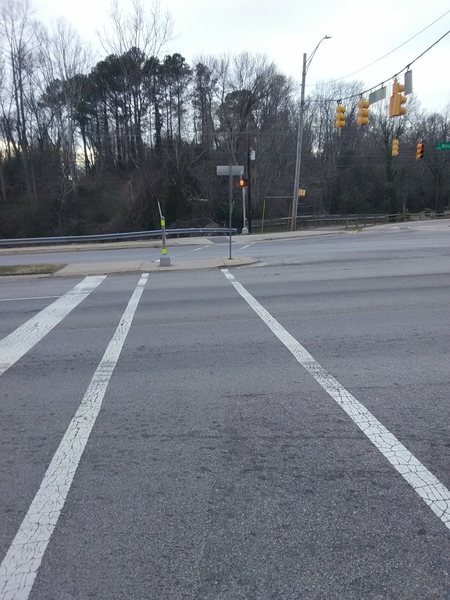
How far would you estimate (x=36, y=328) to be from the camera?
8.06 meters

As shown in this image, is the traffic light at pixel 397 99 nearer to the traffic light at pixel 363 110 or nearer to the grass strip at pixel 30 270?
the traffic light at pixel 363 110

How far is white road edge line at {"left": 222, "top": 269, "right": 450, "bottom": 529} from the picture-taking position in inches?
121

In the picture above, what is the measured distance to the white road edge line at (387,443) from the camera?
3.08 metres

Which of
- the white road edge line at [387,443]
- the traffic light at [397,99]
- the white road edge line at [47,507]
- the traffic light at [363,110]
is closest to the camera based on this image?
the white road edge line at [47,507]

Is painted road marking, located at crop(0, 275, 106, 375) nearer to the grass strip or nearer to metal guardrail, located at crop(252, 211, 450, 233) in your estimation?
the grass strip

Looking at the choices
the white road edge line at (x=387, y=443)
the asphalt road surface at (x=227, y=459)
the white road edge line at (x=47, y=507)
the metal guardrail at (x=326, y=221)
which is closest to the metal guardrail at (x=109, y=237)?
the metal guardrail at (x=326, y=221)

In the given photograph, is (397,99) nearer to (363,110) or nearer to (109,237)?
(363,110)

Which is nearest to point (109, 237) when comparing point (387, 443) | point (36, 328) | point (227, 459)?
point (36, 328)

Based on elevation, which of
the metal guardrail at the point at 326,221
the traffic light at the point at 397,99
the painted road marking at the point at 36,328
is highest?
the traffic light at the point at 397,99

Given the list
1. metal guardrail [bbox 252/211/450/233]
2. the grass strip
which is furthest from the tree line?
the grass strip

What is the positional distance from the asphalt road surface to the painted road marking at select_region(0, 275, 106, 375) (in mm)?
52

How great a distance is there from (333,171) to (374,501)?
63.7m

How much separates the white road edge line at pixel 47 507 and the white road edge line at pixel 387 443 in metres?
2.35

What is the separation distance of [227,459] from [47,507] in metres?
1.31
